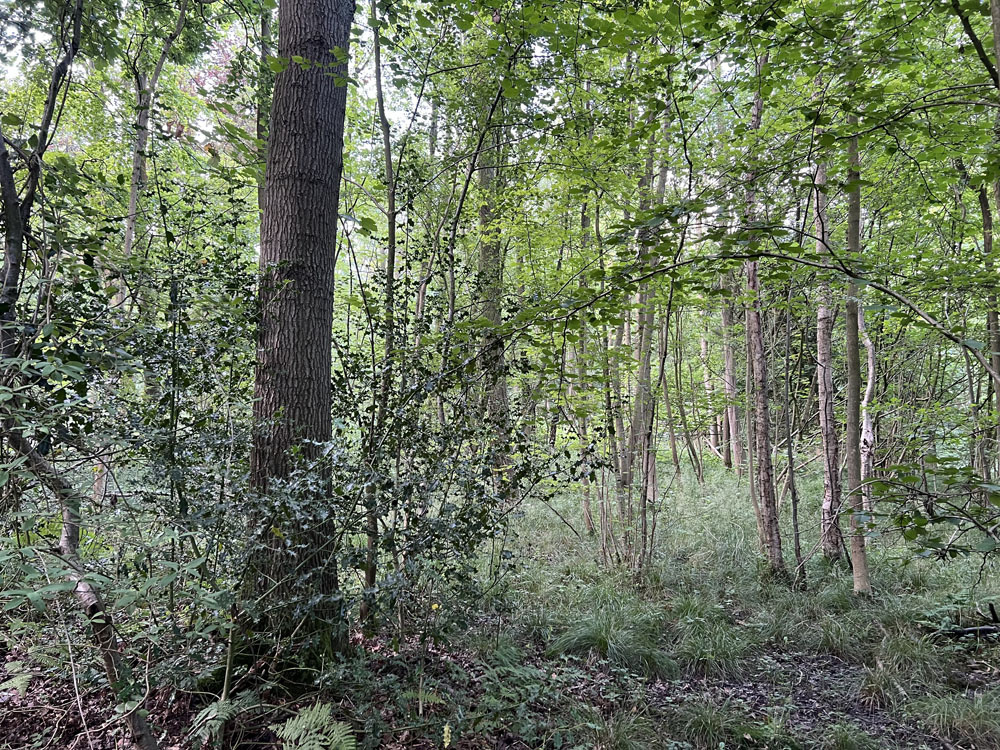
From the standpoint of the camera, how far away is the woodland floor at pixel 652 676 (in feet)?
8.34

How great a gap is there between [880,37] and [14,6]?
4.20 m

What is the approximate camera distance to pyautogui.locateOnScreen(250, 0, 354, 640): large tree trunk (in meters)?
2.88

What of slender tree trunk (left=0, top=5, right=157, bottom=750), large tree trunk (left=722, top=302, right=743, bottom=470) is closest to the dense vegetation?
slender tree trunk (left=0, top=5, right=157, bottom=750)

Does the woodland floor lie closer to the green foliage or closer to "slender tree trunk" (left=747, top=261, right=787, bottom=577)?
the green foliage

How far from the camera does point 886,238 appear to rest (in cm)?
646

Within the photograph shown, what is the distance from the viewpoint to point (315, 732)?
2.28 m

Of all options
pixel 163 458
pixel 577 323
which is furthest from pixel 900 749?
pixel 163 458

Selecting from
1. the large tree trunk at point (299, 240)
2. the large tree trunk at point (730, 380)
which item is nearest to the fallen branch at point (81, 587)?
the large tree trunk at point (299, 240)

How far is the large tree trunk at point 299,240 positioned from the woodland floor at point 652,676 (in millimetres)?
1264

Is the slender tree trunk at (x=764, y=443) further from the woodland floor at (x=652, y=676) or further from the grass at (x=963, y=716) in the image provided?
the grass at (x=963, y=716)

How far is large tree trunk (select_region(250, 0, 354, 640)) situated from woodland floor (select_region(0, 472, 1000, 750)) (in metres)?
1.26

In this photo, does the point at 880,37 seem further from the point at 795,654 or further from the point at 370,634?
the point at 795,654

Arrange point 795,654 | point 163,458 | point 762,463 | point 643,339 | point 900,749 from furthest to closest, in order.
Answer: point 643,339 < point 762,463 < point 795,654 < point 900,749 < point 163,458

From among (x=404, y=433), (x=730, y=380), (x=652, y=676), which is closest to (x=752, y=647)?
(x=652, y=676)
